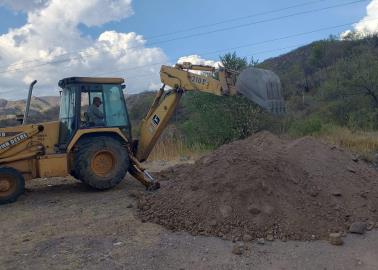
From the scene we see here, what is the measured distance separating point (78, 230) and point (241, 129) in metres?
10.6

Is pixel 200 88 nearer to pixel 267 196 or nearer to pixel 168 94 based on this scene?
pixel 168 94

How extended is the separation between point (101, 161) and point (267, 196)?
3871 mm

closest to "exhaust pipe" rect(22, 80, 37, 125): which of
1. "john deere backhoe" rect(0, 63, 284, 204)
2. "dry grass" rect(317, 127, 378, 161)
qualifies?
"john deere backhoe" rect(0, 63, 284, 204)

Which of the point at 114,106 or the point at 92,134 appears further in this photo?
the point at 114,106

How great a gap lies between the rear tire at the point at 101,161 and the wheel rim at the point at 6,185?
1175 mm

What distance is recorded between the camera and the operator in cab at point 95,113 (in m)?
9.71

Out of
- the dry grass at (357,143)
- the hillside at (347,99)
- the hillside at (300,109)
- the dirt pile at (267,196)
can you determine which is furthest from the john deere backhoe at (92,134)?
the hillside at (347,99)

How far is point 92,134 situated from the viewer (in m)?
9.63

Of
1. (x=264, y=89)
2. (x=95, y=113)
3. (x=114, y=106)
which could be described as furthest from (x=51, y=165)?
(x=264, y=89)

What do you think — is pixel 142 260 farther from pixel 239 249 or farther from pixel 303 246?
pixel 303 246

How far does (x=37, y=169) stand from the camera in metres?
9.34

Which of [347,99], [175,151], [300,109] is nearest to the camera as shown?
[175,151]

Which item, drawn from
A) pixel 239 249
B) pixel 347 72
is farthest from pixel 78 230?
pixel 347 72

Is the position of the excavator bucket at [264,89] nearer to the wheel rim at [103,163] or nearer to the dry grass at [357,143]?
the wheel rim at [103,163]
